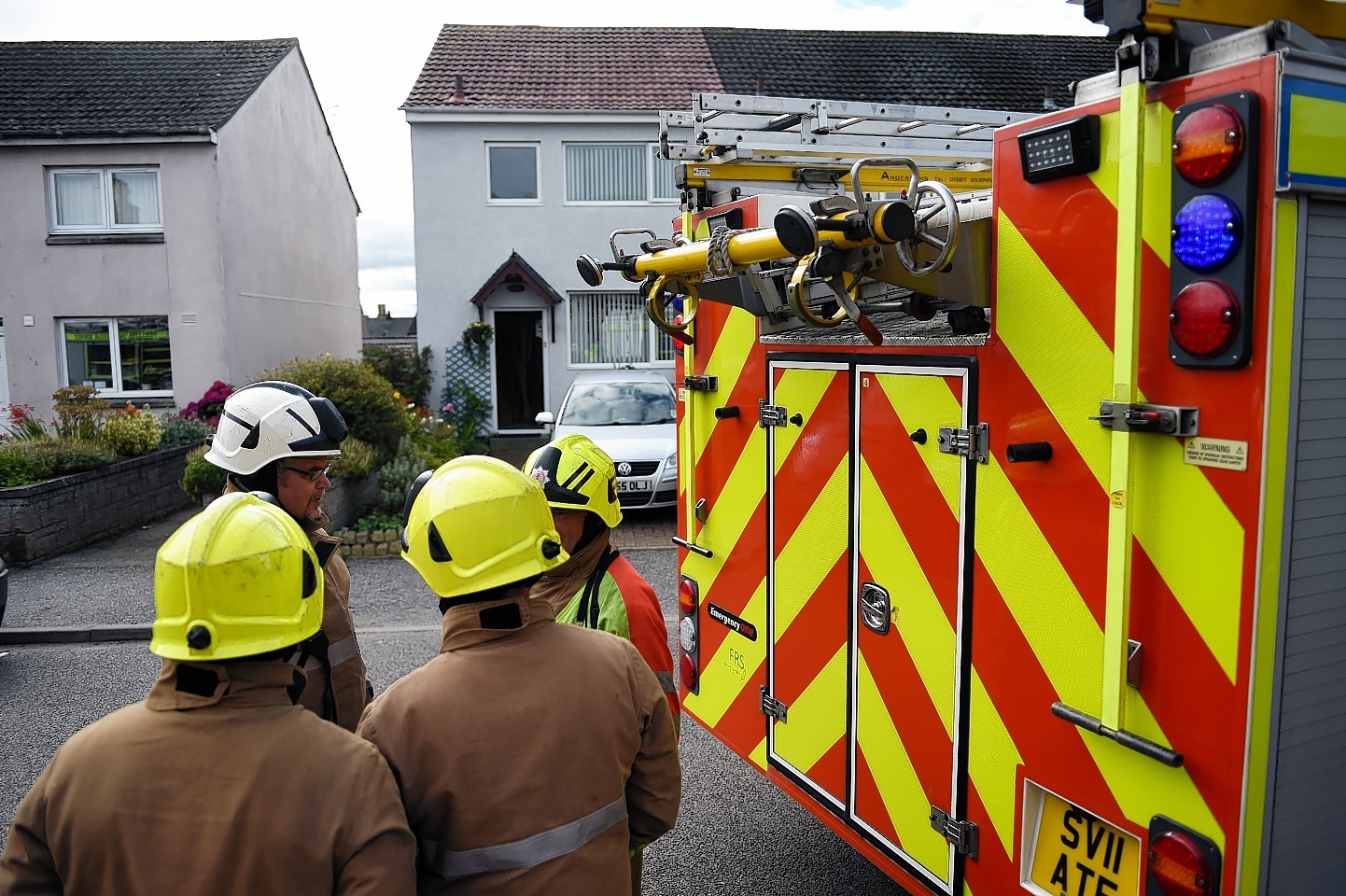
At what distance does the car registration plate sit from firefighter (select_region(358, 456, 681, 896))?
1115mm

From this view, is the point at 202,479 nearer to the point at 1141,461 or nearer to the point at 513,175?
the point at 1141,461

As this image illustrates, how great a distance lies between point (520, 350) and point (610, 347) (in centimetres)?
180

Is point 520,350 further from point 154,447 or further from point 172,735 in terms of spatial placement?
point 172,735

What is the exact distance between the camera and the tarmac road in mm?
4230

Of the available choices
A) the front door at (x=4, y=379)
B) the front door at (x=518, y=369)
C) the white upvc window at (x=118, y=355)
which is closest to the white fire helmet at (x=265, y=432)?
the front door at (x=518, y=369)

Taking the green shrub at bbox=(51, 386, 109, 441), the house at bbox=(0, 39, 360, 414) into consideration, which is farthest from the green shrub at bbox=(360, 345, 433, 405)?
the green shrub at bbox=(51, 386, 109, 441)

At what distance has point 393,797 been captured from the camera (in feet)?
6.21

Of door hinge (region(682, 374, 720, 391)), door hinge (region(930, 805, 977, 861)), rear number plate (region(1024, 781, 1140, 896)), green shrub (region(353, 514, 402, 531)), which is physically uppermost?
door hinge (region(682, 374, 720, 391))

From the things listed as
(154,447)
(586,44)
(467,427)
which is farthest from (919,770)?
(586,44)

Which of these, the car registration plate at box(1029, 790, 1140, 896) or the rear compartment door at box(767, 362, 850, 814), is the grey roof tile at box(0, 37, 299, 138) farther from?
the car registration plate at box(1029, 790, 1140, 896)

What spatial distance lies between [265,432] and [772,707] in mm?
2040

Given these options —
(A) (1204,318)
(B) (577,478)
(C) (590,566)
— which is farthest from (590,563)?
(A) (1204,318)

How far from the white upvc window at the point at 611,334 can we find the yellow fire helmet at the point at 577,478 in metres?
16.4

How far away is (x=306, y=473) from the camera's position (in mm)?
3342
